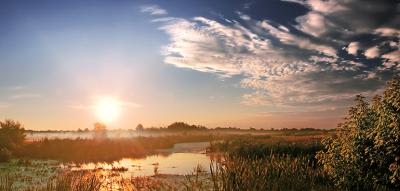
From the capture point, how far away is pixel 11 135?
1766 inches

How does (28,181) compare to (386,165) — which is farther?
(28,181)

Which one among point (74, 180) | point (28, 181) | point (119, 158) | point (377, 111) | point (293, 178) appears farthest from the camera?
point (119, 158)

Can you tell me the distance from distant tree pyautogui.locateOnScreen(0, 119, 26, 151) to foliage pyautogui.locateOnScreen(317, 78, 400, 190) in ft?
115

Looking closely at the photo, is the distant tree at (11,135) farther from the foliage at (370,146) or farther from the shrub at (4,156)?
the foliage at (370,146)

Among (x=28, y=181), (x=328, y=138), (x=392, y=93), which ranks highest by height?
(x=392, y=93)

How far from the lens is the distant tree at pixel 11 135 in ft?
140

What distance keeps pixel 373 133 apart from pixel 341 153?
146 centimetres

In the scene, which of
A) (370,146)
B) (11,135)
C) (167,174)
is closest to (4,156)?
(11,135)

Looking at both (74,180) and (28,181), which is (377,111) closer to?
(74,180)

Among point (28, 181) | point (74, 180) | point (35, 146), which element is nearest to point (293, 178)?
point (74, 180)

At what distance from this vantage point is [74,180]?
35.7 feet

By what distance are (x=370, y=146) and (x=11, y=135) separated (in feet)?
128

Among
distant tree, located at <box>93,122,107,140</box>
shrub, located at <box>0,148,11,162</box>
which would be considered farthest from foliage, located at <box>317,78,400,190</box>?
distant tree, located at <box>93,122,107,140</box>

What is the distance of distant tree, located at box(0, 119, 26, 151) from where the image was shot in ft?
140
